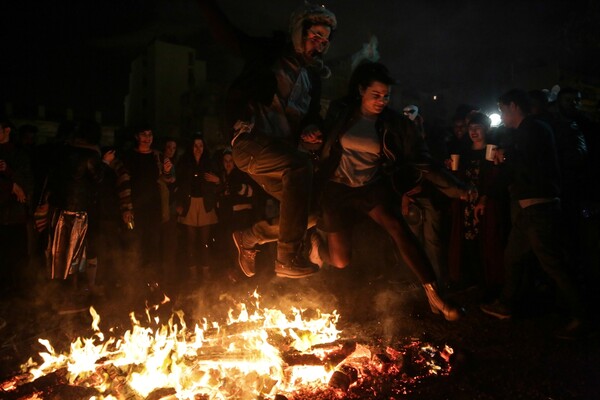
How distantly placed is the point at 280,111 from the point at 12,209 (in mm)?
4860

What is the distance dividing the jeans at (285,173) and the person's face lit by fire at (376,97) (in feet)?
2.94

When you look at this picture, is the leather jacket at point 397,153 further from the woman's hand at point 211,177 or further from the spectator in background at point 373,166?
the woman's hand at point 211,177

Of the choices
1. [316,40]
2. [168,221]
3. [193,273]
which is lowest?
[193,273]

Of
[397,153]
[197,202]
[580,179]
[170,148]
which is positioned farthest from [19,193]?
[580,179]

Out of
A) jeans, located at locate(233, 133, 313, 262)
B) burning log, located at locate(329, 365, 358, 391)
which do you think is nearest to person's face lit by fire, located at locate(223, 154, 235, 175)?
jeans, located at locate(233, 133, 313, 262)

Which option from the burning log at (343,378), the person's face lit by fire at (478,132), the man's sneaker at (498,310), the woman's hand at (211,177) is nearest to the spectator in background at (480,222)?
the person's face lit by fire at (478,132)

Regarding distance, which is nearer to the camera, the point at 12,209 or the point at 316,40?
the point at 316,40

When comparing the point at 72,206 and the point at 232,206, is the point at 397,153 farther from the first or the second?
the point at 72,206

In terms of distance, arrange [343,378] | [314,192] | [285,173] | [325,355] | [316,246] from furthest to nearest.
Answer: [316,246], [314,192], [325,355], [285,173], [343,378]

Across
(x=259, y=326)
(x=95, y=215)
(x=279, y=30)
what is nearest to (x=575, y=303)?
(x=259, y=326)

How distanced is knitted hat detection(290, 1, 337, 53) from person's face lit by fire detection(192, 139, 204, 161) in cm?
353

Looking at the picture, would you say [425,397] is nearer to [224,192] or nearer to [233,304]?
[233,304]

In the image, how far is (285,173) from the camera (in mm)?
3867

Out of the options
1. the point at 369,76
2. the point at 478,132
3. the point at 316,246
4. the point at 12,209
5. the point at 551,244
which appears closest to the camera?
the point at 369,76
